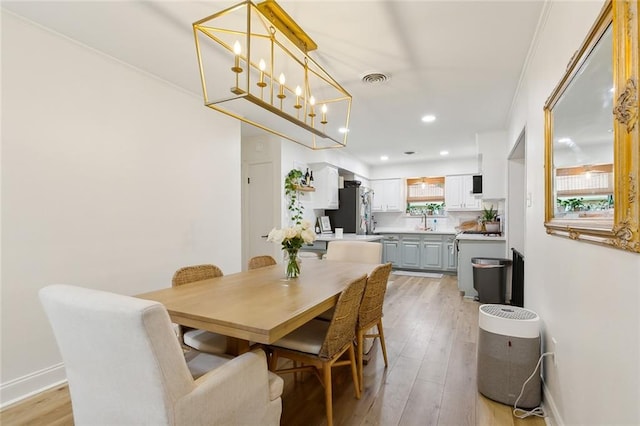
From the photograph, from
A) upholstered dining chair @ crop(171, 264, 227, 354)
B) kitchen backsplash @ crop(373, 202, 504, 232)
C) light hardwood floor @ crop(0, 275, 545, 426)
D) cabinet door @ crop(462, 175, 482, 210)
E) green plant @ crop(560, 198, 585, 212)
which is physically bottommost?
light hardwood floor @ crop(0, 275, 545, 426)

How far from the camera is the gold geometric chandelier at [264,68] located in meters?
1.65

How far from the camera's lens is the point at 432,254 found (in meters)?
6.41

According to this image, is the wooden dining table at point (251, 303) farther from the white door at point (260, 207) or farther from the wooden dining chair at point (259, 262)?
the white door at point (260, 207)

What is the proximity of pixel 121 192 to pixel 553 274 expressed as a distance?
318 centimetres

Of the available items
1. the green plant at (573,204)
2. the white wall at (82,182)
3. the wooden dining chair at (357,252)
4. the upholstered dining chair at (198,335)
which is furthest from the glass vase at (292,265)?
the green plant at (573,204)

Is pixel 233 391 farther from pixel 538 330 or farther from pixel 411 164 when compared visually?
pixel 411 164

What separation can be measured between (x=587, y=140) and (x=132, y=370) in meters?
1.90

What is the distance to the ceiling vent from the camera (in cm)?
277

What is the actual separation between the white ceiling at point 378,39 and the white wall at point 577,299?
0.33 metres

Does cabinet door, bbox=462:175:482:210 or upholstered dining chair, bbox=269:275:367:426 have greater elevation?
cabinet door, bbox=462:175:482:210

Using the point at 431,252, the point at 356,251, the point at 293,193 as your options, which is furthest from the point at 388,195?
the point at 356,251

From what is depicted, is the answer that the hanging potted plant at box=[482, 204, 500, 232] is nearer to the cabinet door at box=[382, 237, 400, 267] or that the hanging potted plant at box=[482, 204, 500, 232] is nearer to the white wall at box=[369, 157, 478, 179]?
the white wall at box=[369, 157, 478, 179]

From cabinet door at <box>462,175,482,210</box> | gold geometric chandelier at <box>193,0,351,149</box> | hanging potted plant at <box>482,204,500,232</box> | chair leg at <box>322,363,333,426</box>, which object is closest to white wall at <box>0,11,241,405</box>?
gold geometric chandelier at <box>193,0,351,149</box>

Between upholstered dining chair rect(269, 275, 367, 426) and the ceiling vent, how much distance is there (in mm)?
1913
